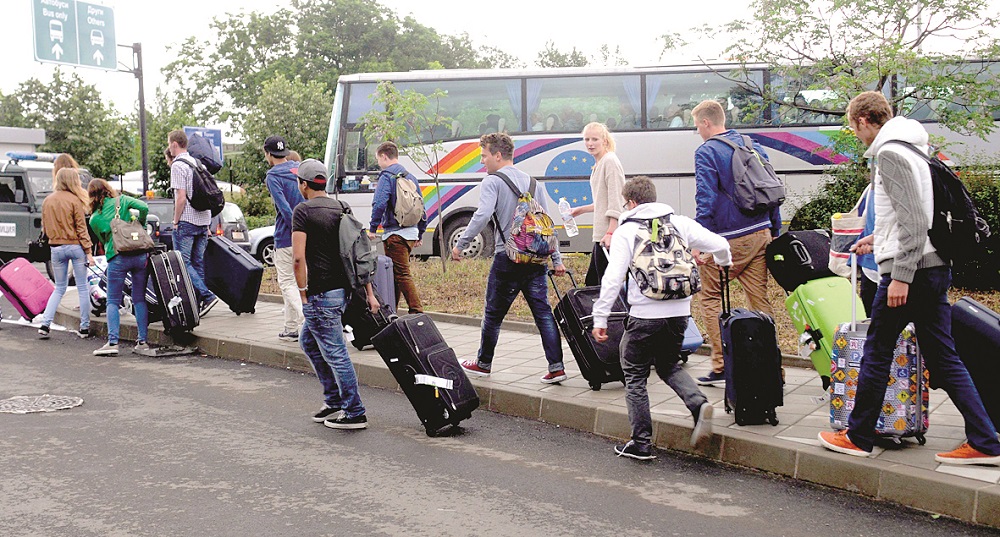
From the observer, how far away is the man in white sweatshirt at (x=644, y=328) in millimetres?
5273

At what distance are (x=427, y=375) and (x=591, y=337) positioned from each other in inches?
51.1

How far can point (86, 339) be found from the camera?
33.2ft

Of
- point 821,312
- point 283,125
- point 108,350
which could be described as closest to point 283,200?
point 108,350

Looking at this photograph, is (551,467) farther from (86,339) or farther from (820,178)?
(820,178)

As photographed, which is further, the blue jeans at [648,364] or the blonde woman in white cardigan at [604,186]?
the blonde woman in white cardigan at [604,186]

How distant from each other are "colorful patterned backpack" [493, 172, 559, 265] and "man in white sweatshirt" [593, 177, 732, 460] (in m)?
1.35

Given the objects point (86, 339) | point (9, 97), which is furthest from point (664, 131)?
point (9, 97)

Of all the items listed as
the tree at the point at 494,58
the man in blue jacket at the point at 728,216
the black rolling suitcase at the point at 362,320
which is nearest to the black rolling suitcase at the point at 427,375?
the black rolling suitcase at the point at 362,320

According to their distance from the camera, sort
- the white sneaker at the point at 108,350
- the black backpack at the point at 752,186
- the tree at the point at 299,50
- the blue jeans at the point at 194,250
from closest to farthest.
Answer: the black backpack at the point at 752,186
the white sneaker at the point at 108,350
the blue jeans at the point at 194,250
the tree at the point at 299,50

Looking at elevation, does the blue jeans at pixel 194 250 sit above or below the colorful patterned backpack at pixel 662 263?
below

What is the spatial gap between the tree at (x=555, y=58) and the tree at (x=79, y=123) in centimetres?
2097

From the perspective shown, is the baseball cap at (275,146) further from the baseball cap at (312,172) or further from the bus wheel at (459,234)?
the bus wheel at (459,234)

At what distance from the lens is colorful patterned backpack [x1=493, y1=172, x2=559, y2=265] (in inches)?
264

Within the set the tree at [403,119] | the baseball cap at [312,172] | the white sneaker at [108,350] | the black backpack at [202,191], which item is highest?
the tree at [403,119]
